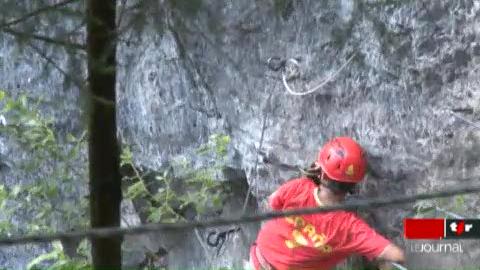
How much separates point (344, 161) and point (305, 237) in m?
0.44

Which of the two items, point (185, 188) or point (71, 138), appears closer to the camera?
point (71, 138)

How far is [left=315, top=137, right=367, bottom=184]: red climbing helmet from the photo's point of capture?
4.29m

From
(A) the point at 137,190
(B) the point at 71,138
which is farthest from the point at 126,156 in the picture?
(B) the point at 71,138

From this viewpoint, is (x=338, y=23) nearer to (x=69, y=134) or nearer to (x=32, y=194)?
(x=69, y=134)

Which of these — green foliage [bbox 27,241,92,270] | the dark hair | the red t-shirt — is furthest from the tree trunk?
green foliage [bbox 27,241,92,270]

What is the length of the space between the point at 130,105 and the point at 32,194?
0.82m

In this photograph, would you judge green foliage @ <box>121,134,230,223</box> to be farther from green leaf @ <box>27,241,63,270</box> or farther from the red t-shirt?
the red t-shirt

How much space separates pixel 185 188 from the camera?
211 inches

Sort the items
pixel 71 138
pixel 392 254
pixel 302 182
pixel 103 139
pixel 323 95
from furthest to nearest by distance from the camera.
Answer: pixel 71 138, pixel 323 95, pixel 302 182, pixel 392 254, pixel 103 139

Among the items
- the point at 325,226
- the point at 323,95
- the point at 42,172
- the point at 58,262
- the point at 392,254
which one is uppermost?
the point at 323,95

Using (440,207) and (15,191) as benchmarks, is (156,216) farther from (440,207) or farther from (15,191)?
(440,207)

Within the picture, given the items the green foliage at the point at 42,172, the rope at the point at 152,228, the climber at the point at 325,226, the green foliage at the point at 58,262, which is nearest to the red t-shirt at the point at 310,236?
the climber at the point at 325,226

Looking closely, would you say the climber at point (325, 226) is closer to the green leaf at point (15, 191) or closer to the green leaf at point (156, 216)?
the green leaf at point (156, 216)

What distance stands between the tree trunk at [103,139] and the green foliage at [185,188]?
2.11 metres
